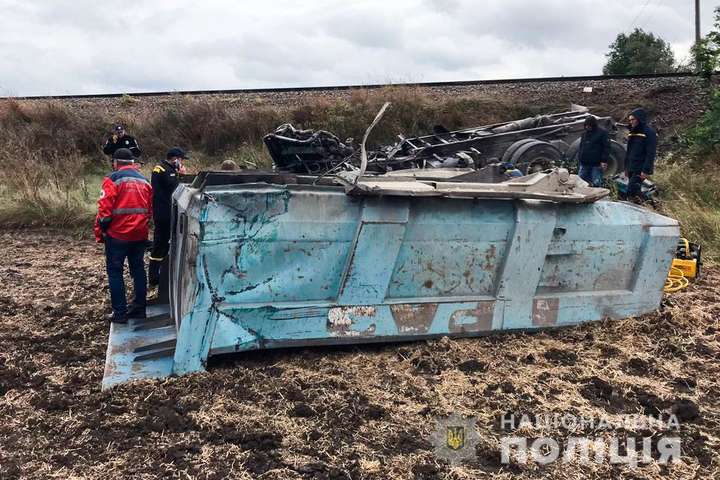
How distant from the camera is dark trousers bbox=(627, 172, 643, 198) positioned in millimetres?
8445

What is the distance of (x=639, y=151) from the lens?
8383 mm

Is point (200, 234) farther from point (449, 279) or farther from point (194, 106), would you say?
point (194, 106)

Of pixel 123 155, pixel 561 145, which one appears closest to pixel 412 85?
pixel 561 145

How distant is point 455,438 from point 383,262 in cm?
127

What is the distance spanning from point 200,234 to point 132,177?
1.49 meters

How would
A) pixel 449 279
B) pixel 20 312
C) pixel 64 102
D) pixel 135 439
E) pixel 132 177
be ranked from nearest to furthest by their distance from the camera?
pixel 135 439
pixel 449 279
pixel 132 177
pixel 20 312
pixel 64 102

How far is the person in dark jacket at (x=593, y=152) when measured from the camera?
28.0ft

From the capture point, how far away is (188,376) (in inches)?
149

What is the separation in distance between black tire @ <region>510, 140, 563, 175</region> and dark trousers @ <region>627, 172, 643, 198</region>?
105cm

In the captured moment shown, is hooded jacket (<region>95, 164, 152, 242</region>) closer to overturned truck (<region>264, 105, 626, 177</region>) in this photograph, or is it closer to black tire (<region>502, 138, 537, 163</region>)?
overturned truck (<region>264, 105, 626, 177</region>)

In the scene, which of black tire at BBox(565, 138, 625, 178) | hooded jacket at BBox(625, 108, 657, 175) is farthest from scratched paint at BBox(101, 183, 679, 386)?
black tire at BBox(565, 138, 625, 178)

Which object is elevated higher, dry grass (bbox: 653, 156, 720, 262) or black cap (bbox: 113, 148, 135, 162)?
black cap (bbox: 113, 148, 135, 162)

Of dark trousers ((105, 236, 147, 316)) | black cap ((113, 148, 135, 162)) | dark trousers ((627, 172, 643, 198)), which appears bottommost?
dark trousers ((105, 236, 147, 316))

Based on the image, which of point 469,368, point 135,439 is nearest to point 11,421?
point 135,439
